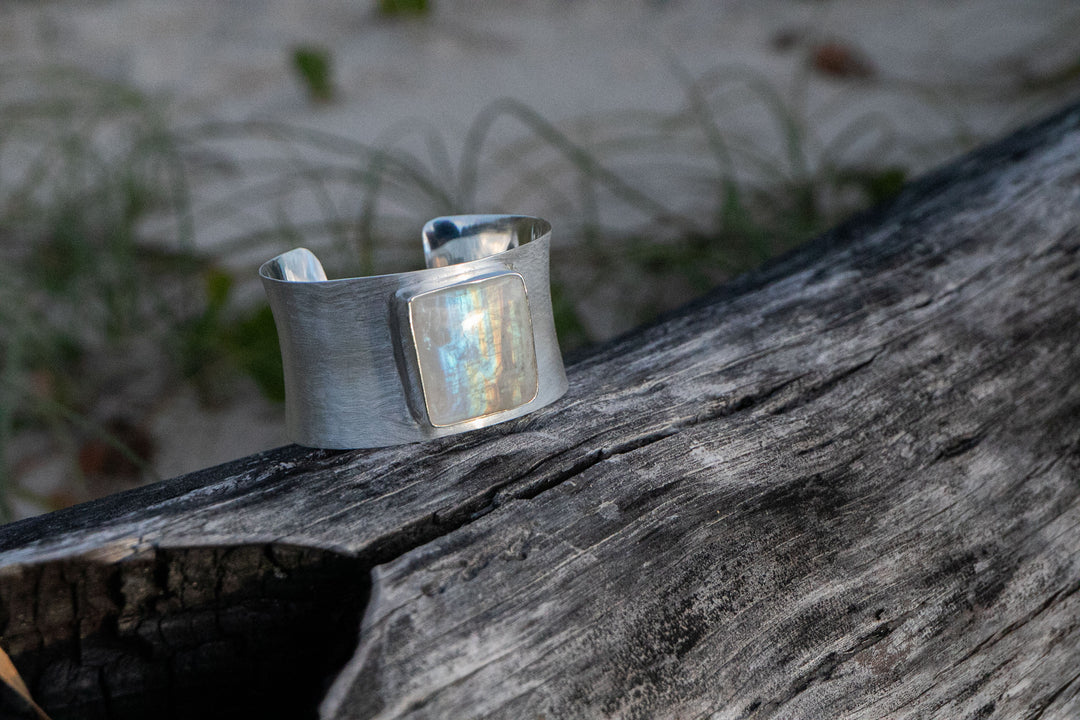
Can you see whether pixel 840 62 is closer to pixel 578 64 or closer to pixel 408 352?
Result: pixel 578 64

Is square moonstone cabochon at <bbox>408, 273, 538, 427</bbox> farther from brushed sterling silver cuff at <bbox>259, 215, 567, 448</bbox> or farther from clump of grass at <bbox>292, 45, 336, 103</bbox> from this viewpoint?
clump of grass at <bbox>292, 45, 336, 103</bbox>

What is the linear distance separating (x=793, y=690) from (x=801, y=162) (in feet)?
6.87

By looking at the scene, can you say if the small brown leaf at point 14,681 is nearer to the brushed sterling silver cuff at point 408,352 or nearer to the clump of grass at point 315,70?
the brushed sterling silver cuff at point 408,352

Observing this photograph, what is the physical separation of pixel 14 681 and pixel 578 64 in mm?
4239

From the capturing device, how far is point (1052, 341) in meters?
1.17

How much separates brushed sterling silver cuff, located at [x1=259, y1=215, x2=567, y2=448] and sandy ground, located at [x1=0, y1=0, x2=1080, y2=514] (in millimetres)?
1887

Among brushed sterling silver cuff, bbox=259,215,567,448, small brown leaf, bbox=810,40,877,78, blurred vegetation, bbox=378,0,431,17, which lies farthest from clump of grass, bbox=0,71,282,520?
small brown leaf, bbox=810,40,877,78

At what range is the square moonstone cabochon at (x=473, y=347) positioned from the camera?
0.90m

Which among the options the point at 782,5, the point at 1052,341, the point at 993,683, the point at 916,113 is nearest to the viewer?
the point at 993,683

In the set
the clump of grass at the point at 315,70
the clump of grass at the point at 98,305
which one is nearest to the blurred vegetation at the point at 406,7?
the clump of grass at the point at 315,70

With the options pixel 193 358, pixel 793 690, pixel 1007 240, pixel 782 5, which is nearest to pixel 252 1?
pixel 782 5

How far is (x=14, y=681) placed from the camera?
669 mm

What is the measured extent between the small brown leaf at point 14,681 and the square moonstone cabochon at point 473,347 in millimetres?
440

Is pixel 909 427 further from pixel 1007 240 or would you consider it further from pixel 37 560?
pixel 37 560
